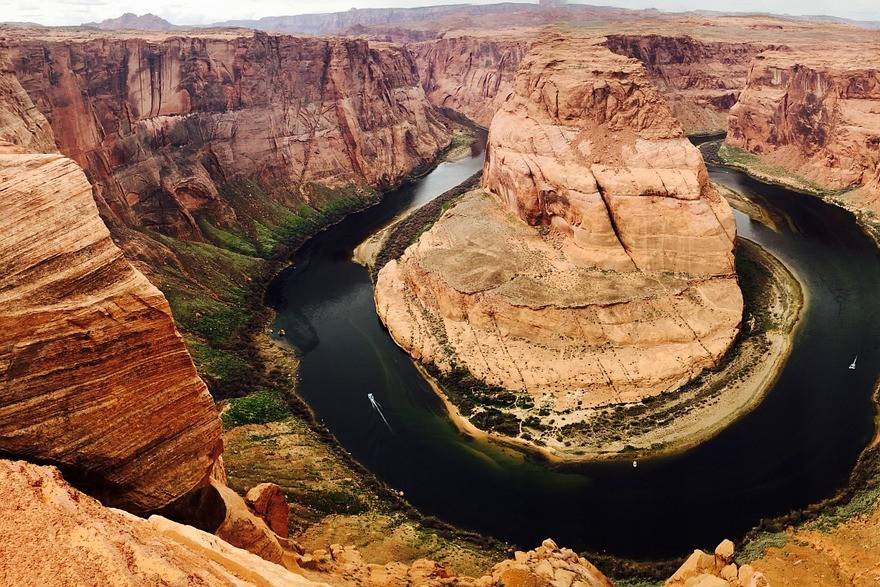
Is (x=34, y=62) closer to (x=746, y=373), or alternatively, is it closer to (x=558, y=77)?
(x=558, y=77)

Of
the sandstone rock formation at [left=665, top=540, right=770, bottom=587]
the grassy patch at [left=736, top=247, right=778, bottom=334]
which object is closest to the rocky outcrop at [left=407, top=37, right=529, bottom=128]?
the grassy patch at [left=736, top=247, right=778, bottom=334]

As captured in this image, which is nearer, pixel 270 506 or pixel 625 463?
pixel 270 506

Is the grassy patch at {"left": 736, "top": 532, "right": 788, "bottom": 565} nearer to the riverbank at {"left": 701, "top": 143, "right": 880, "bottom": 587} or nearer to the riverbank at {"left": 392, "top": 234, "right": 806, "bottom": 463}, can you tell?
the riverbank at {"left": 701, "top": 143, "right": 880, "bottom": 587}

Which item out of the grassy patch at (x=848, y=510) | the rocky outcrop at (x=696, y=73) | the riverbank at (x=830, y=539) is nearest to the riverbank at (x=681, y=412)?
the riverbank at (x=830, y=539)

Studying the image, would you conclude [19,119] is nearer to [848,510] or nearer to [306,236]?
[306,236]

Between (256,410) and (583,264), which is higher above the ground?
(583,264)

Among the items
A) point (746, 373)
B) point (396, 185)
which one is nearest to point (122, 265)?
point (746, 373)

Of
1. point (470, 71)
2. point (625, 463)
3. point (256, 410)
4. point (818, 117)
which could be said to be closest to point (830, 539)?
point (625, 463)
